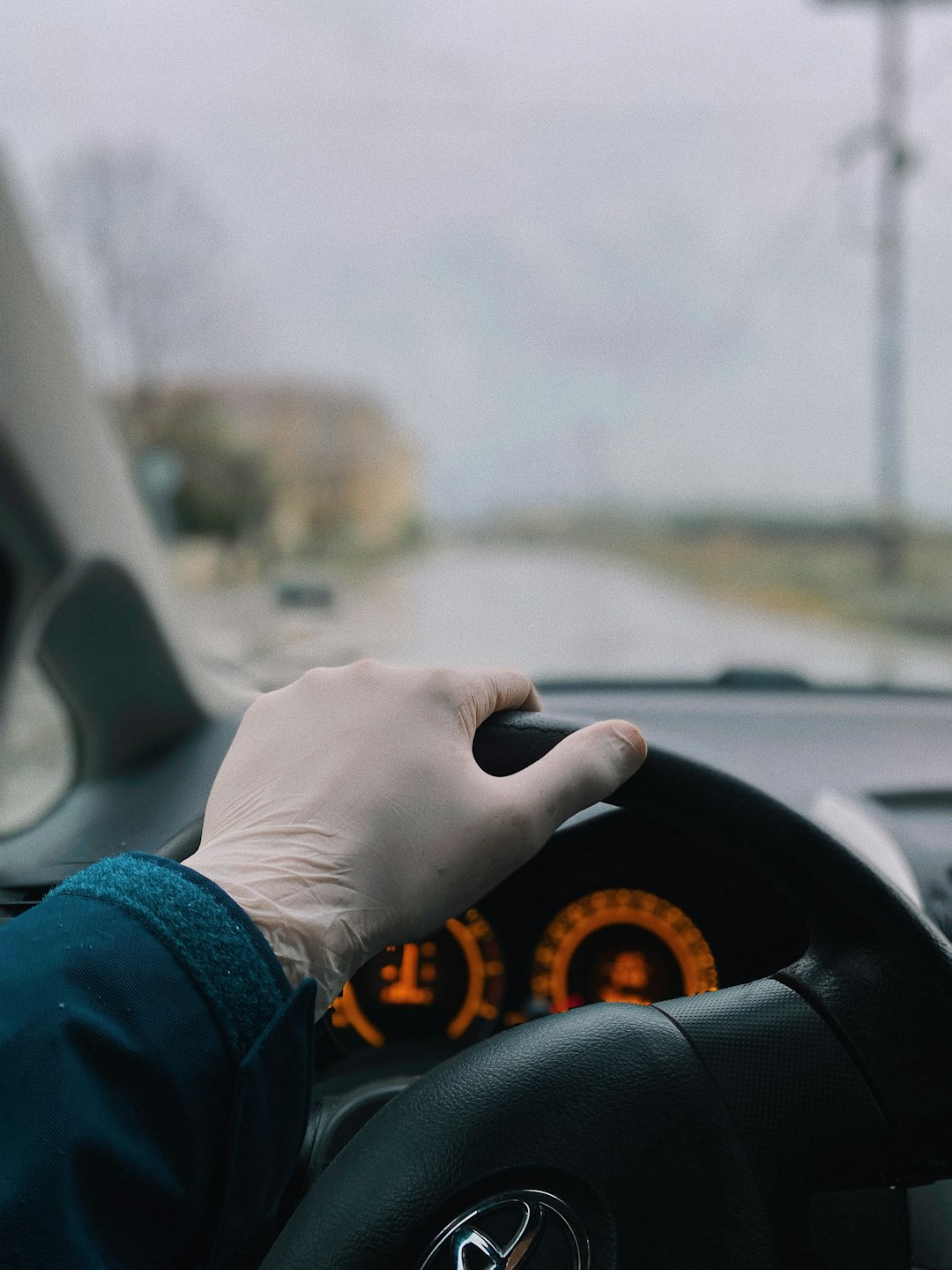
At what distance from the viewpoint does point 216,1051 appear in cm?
91

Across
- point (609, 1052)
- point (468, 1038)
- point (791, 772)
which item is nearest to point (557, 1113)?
point (609, 1052)

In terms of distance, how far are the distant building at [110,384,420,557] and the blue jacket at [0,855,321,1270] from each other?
2.34 metres

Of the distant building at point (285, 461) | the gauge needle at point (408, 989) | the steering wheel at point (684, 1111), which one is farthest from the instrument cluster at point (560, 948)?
A: the distant building at point (285, 461)

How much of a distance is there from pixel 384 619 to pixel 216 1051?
2.40m

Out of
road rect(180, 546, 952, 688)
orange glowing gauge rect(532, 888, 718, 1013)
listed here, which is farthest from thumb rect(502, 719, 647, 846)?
road rect(180, 546, 952, 688)

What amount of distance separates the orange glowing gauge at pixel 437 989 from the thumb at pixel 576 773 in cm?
67

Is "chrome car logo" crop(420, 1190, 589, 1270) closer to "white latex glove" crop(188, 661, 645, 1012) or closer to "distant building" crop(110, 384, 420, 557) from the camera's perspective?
"white latex glove" crop(188, 661, 645, 1012)

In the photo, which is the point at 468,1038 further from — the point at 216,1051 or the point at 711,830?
the point at 216,1051

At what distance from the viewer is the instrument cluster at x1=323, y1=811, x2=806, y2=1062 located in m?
1.57

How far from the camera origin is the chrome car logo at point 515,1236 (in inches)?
40.1

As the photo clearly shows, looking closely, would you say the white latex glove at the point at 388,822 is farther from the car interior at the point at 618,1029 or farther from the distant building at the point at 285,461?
the distant building at the point at 285,461

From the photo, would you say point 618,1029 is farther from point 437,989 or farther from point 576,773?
point 437,989

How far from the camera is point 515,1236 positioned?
1031 mm

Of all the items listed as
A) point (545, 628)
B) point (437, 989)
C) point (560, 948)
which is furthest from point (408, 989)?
point (545, 628)
